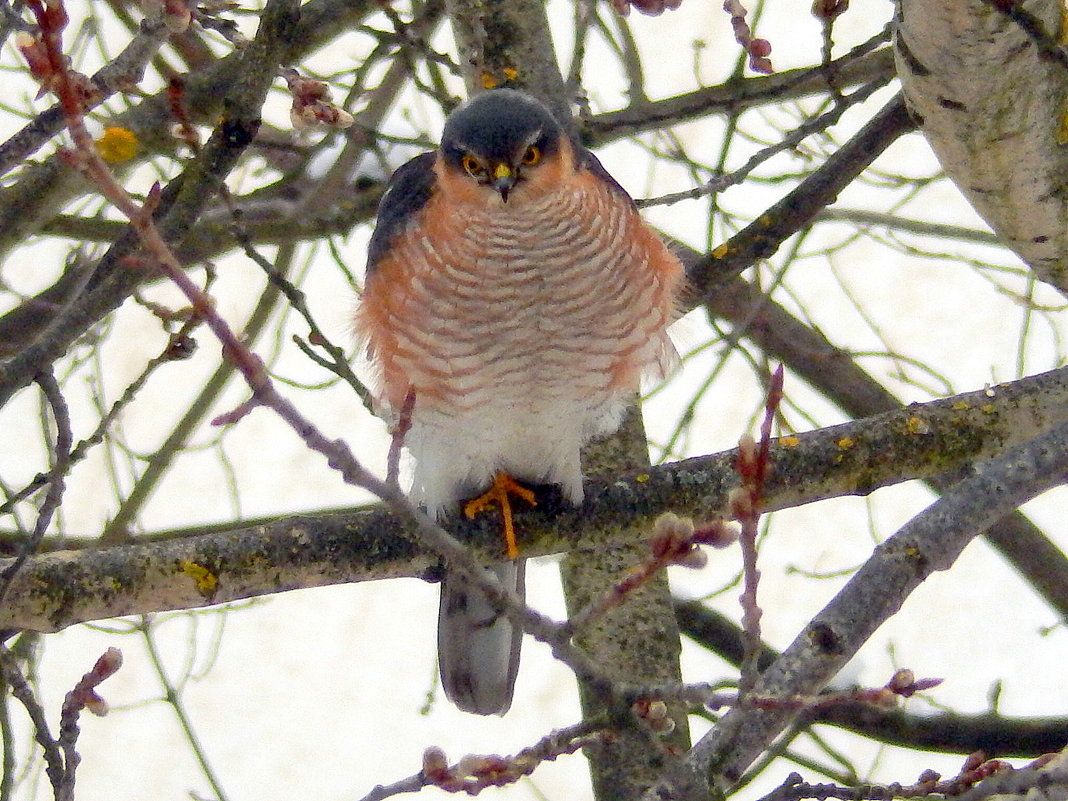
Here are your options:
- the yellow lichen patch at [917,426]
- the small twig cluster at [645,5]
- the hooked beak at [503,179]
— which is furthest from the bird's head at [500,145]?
the yellow lichen patch at [917,426]

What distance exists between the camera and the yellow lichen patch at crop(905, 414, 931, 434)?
7.14 ft

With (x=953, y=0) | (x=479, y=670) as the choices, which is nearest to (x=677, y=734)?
(x=479, y=670)

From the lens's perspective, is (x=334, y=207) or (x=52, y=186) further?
(x=334, y=207)

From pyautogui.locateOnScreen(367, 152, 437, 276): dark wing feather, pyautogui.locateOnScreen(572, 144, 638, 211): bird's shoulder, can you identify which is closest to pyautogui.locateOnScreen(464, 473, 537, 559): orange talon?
pyautogui.locateOnScreen(367, 152, 437, 276): dark wing feather

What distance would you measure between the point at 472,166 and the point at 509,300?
251 mm

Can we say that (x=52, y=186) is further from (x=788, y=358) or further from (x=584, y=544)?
(x=788, y=358)

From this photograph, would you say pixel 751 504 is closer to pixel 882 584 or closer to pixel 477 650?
pixel 882 584

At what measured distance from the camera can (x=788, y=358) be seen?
329cm

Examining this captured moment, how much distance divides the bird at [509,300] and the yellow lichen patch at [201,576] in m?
0.48

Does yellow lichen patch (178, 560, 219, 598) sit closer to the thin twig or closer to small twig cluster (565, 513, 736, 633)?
the thin twig

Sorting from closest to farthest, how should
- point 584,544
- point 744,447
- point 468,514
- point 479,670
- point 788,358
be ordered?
point 744,447
point 584,544
point 468,514
point 479,670
point 788,358

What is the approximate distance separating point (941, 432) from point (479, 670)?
105cm

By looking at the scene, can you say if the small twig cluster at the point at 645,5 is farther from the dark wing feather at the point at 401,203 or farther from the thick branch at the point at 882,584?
→ the thick branch at the point at 882,584

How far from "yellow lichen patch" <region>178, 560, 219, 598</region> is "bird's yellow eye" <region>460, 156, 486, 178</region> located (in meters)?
0.87
